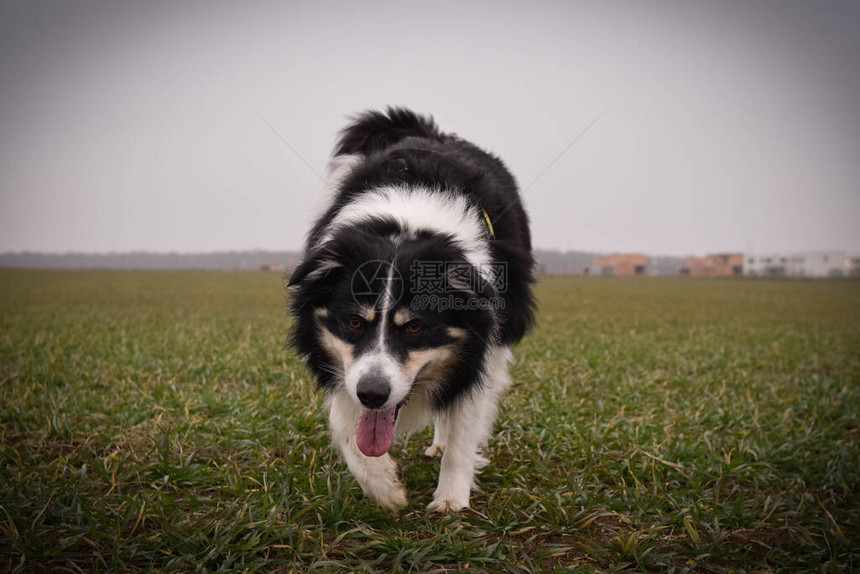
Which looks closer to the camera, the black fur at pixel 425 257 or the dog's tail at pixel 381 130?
the black fur at pixel 425 257

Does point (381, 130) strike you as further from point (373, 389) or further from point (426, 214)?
point (373, 389)

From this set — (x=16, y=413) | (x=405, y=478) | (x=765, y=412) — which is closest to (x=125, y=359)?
(x=16, y=413)

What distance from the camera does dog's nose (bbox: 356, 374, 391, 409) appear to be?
110 inches

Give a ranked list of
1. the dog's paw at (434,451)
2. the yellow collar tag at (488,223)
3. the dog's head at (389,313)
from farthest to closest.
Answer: the dog's paw at (434,451)
the yellow collar tag at (488,223)
the dog's head at (389,313)

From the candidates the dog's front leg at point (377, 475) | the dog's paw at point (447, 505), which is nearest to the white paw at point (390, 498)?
the dog's front leg at point (377, 475)

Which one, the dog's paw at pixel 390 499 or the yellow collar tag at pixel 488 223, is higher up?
the yellow collar tag at pixel 488 223

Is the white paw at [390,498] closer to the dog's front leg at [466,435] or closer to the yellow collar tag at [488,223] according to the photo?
the dog's front leg at [466,435]

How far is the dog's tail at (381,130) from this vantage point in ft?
17.7

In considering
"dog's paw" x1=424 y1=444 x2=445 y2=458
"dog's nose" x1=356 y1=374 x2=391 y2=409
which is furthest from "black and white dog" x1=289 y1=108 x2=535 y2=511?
"dog's paw" x1=424 y1=444 x2=445 y2=458

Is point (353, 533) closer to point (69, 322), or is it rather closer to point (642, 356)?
point (642, 356)

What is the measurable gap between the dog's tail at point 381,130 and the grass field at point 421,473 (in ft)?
8.01

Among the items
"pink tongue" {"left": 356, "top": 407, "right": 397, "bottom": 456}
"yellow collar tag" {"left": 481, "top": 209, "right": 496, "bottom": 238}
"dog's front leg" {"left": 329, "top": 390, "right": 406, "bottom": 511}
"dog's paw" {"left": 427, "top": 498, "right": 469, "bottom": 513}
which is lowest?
"dog's paw" {"left": 427, "top": 498, "right": 469, "bottom": 513}

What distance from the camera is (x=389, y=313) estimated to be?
9.73 feet

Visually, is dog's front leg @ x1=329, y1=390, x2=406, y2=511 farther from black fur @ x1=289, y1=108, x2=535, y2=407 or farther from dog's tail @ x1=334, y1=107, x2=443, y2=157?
dog's tail @ x1=334, y1=107, x2=443, y2=157
